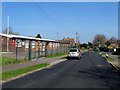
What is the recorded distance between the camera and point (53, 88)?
38.6 feet

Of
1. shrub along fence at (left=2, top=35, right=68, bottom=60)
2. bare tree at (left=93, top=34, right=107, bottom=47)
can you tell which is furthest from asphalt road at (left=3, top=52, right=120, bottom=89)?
bare tree at (left=93, top=34, right=107, bottom=47)

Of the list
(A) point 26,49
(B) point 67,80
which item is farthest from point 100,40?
(B) point 67,80

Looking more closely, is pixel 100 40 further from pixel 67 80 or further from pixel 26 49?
pixel 67 80

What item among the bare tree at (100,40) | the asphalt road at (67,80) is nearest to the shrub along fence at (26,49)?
the asphalt road at (67,80)

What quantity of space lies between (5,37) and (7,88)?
5266 cm

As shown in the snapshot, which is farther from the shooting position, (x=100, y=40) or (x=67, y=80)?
(x=100, y=40)

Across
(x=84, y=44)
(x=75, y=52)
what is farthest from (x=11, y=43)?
(x=84, y=44)

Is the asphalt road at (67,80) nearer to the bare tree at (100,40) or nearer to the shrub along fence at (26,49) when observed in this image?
the shrub along fence at (26,49)

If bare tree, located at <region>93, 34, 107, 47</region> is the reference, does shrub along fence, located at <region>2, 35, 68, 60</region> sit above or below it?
below

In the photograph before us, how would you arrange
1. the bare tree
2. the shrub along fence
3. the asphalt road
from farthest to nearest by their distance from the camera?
1. the bare tree
2. the shrub along fence
3. the asphalt road

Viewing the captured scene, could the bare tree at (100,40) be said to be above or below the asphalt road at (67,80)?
above

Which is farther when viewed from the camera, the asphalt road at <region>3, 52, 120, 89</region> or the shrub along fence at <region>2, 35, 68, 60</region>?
the shrub along fence at <region>2, 35, 68, 60</region>

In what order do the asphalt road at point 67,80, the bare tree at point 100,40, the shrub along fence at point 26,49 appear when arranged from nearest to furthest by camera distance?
the asphalt road at point 67,80, the shrub along fence at point 26,49, the bare tree at point 100,40

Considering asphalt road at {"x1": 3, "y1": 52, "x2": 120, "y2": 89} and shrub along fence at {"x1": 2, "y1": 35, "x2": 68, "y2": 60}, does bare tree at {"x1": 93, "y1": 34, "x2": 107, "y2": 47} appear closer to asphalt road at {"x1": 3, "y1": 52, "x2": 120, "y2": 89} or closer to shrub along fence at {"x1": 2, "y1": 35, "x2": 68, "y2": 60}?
shrub along fence at {"x1": 2, "y1": 35, "x2": 68, "y2": 60}
